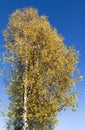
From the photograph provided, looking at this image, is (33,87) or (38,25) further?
(38,25)

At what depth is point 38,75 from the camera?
3419 cm

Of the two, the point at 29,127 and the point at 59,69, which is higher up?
the point at 59,69

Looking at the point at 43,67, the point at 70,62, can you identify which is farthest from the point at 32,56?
the point at 70,62

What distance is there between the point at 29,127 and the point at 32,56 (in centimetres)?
765

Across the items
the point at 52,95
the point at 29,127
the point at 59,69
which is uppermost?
the point at 59,69

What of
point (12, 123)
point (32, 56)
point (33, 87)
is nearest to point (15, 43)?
point (32, 56)

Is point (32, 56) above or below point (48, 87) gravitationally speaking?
above

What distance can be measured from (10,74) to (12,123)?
17.1 feet

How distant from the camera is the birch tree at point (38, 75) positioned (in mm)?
33375

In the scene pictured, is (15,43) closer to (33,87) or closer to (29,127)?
(33,87)

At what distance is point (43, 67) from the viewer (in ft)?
114

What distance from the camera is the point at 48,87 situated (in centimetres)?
3441

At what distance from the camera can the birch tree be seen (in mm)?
33375

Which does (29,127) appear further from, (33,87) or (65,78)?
(65,78)
